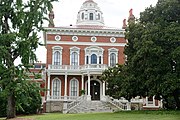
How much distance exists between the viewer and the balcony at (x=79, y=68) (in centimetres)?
4081

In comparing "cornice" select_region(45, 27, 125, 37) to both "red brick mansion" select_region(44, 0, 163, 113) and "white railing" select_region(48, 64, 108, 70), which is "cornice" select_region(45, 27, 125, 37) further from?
"white railing" select_region(48, 64, 108, 70)

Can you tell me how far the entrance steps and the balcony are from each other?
4.25m

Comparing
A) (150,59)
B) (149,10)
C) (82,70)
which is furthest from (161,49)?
(82,70)

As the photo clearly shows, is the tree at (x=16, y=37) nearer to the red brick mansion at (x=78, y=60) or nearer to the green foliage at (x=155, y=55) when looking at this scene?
the green foliage at (x=155, y=55)

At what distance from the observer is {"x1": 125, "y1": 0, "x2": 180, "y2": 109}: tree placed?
23125 millimetres

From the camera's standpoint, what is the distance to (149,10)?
2695 cm

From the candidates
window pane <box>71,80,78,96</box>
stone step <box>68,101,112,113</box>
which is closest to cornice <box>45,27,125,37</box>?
window pane <box>71,80,78,96</box>

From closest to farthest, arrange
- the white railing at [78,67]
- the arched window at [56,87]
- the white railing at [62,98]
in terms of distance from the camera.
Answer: the white railing at [62,98] < the white railing at [78,67] < the arched window at [56,87]

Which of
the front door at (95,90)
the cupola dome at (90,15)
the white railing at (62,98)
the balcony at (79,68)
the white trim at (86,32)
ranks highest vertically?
the cupola dome at (90,15)

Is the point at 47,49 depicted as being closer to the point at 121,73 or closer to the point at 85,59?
the point at 85,59

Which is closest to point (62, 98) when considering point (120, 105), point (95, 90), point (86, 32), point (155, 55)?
point (95, 90)

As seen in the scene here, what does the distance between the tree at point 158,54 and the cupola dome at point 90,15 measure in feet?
77.2

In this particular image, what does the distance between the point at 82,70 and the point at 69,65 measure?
204 cm

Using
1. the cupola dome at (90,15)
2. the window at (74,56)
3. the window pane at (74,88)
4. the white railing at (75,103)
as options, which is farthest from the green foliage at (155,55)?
the cupola dome at (90,15)
